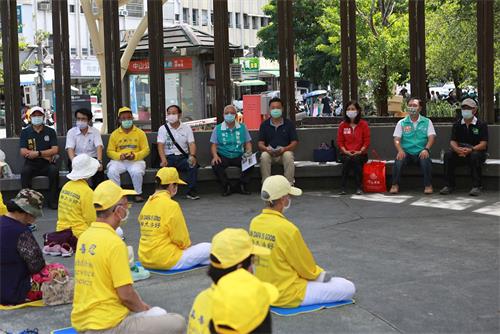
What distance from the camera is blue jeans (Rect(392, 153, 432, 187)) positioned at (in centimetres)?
1171

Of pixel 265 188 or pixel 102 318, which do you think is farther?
pixel 265 188

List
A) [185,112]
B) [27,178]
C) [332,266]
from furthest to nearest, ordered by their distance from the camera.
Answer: [185,112] → [27,178] → [332,266]

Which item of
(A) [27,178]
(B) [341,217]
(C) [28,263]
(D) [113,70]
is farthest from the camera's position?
(D) [113,70]

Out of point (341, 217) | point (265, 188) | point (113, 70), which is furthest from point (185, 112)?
point (265, 188)

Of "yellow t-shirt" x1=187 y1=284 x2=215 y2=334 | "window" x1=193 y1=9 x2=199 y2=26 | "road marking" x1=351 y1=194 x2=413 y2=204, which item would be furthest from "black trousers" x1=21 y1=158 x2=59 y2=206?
"window" x1=193 y1=9 x2=199 y2=26

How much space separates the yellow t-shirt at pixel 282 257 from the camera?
18.1 feet

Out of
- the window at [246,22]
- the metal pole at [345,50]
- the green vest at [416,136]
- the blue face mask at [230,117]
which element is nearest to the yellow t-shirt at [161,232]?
the blue face mask at [230,117]

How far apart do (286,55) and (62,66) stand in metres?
4.24

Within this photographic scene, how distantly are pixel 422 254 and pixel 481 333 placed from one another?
2.46m

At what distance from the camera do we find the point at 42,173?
11.6 meters

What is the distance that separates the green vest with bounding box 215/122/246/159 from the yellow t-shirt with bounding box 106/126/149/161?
130 centimetres

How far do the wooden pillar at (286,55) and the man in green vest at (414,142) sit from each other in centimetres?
249

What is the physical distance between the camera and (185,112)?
19.6 m

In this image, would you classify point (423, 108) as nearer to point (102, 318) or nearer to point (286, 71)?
point (286, 71)
